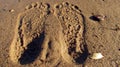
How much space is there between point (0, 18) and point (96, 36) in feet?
5.79

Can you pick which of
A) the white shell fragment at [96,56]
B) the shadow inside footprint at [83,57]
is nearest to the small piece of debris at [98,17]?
the shadow inside footprint at [83,57]

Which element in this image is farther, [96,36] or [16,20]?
[16,20]

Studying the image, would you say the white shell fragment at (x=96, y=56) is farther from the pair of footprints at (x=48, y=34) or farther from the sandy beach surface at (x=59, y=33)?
the pair of footprints at (x=48, y=34)

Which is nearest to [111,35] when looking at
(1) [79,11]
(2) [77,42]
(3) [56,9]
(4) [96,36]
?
(4) [96,36]

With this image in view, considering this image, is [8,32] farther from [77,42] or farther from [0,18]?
[77,42]

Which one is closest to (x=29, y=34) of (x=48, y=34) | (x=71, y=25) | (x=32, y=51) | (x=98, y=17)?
(x=48, y=34)

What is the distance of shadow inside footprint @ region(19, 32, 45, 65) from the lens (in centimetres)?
377

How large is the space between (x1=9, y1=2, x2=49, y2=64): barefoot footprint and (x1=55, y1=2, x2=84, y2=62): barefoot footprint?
0.93ft

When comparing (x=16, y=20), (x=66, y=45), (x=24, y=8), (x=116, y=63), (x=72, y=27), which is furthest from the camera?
(x=24, y=8)

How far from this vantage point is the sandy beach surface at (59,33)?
3.73 metres

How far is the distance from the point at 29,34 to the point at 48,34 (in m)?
0.34

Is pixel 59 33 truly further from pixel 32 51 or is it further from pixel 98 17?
pixel 98 17

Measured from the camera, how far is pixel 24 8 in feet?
16.4

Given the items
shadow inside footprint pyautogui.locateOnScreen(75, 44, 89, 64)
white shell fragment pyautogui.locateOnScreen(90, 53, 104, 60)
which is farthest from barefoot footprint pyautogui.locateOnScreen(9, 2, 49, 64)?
white shell fragment pyautogui.locateOnScreen(90, 53, 104, 60)
